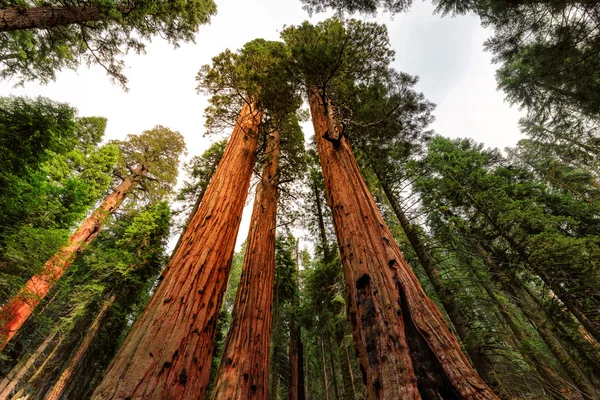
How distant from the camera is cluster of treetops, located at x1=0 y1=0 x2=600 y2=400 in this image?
1.82m

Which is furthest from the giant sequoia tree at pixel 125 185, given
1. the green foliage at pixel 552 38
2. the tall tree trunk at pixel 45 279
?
the green foliage at pixel 552 38

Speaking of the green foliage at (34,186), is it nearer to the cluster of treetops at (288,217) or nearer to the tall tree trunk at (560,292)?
the cluster of treetops at (288,217)

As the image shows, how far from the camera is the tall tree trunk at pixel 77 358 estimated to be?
290 inches

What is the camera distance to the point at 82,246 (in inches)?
364

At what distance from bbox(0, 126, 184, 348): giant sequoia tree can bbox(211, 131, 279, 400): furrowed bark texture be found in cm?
761

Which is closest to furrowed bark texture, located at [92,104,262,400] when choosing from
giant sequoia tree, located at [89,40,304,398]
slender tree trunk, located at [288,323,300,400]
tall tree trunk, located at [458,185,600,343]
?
giant sequoia tree, located at [89,40,304,398]

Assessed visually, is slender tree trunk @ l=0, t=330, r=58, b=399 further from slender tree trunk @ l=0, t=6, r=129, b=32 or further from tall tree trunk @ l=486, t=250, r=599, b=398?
tall tree trunk @ l=486, t=250, r=599, b=398

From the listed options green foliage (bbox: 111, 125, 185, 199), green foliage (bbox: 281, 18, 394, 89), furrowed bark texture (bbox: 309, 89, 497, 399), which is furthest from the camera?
green foliage (bbox: 111, 125, 185, 199)

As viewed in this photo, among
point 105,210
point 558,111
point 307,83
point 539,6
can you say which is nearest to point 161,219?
point 105,210

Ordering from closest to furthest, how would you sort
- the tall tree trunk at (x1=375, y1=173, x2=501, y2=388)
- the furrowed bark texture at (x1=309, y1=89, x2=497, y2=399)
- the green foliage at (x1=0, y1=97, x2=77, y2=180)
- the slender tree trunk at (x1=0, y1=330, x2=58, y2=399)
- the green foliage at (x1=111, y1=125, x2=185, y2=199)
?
the furrowed bark texture at (x1=309, y1=89, x2=497, y2=399) → the tall tree trunk at (x1=375, y1=173, x2=501, y2=388) → the green foliage at (x1=0, y1=97, x2=77, y2=180) → the slender tree trunk at (x1=0, y1=330, x2=58, y2=399) → the green foliage at (x1=111, y1=125, x2=185, y2=199)

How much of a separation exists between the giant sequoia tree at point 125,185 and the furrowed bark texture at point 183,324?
8.04 metres

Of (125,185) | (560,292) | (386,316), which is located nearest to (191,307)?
(386,316)

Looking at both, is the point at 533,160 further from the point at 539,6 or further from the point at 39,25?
the point at 39,25

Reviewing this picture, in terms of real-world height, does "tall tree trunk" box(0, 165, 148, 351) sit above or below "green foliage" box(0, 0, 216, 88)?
below
